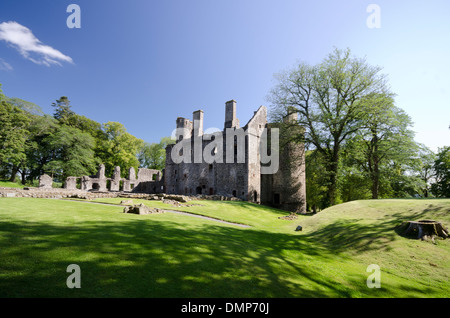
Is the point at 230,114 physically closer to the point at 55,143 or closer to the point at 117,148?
the point at 117,148

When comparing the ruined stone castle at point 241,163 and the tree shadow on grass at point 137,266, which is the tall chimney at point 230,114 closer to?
the ruined stone castle at point 241,163

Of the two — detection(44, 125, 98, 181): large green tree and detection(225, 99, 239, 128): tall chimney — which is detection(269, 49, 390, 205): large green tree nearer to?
detection(225, 99, 239, 128): tall chimney

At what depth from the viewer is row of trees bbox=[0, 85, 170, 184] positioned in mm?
33969

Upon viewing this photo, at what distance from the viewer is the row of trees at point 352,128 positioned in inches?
875

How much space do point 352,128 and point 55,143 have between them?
160 feet

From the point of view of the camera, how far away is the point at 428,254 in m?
6.96

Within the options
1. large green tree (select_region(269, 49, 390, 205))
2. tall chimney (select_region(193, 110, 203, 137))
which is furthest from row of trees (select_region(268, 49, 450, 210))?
tall chimney (select_region(193, 110, 203, 137))

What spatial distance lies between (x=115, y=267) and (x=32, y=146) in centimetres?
4754

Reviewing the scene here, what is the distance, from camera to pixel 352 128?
2298 centimetres

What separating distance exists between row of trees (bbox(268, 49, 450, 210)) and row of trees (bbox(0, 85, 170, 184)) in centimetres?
3778

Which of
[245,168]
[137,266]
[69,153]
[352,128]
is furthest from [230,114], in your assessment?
[69,153]

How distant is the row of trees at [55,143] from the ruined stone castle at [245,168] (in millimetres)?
21672
